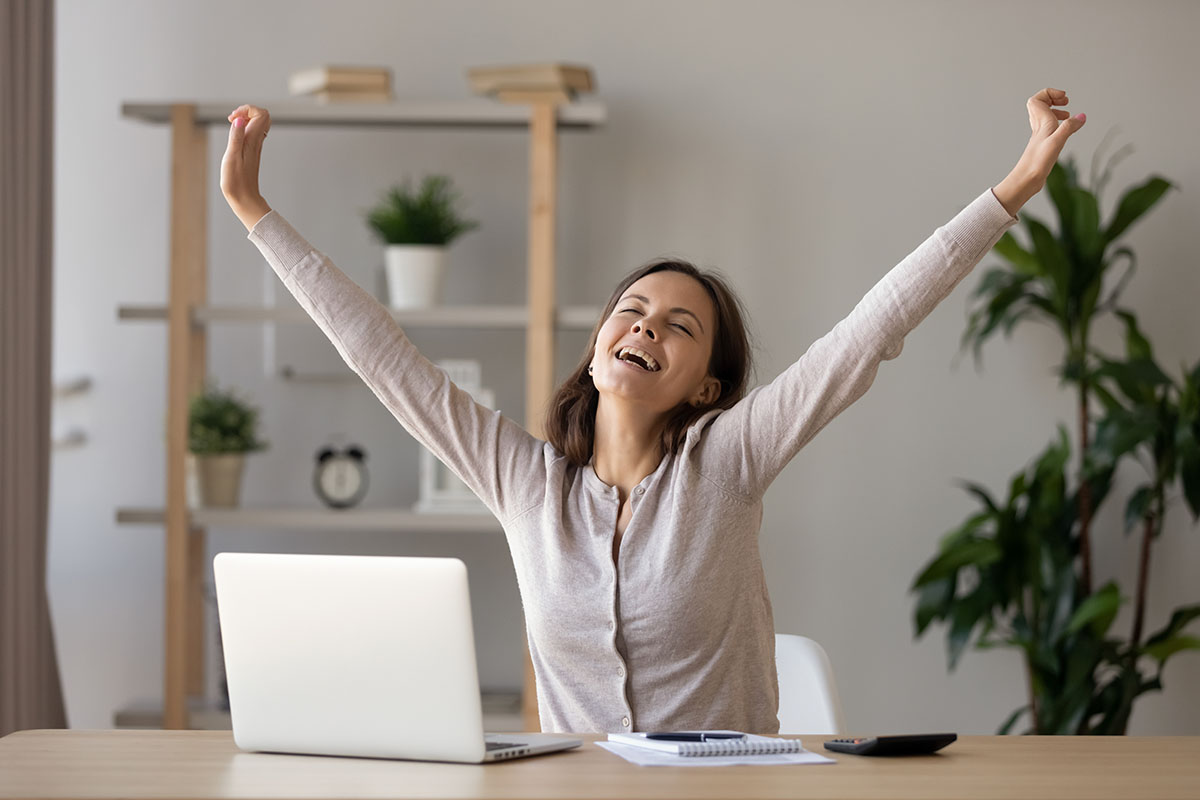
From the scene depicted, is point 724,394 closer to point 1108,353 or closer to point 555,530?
point 555,530

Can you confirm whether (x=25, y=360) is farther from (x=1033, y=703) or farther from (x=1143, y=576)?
(x=1143, y=576)

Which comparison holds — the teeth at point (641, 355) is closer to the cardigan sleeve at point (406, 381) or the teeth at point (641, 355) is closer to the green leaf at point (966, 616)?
the cardigan sleeve at point (406, 381)

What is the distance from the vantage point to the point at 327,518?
292cm

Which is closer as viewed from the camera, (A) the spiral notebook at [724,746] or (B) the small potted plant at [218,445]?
(A) the spiral notebook at [724,746]

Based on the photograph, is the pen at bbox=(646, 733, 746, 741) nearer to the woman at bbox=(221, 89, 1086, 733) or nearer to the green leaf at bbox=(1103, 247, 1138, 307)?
the woman at bbox=(221, 89, 1086, 733)

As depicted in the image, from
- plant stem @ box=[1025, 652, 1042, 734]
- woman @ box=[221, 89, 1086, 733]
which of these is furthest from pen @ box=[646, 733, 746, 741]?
plant stem @ box=[1025, 652, 1042, 734]

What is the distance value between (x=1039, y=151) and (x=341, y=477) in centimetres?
206

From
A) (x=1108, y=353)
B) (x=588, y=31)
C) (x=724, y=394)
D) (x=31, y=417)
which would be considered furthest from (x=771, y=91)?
(x=31, y=417)

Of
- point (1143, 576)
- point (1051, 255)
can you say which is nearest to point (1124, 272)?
point (1051, 255)

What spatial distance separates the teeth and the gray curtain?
5.88ft

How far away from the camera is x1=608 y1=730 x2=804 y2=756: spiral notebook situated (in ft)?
3.91

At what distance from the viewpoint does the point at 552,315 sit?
2.94 m

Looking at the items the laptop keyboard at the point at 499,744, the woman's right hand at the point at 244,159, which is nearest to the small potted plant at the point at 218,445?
the woman's right hand at the point at 244,159

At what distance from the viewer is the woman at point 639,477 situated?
1506mm
